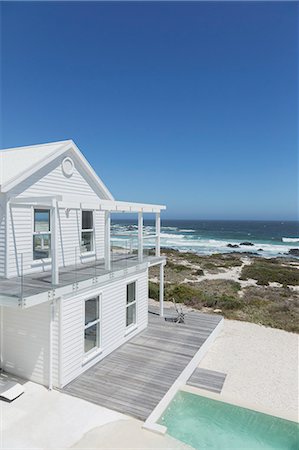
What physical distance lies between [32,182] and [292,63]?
45.7ft

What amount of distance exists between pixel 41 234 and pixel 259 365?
831cm

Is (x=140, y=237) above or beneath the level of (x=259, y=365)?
above

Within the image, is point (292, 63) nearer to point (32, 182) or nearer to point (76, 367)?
point (32, 182)

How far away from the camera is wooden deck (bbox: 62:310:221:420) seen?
21.4 feet

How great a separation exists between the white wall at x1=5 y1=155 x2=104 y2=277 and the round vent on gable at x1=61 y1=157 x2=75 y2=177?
0.48 ft

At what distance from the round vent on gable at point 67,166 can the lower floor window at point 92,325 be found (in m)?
4.50

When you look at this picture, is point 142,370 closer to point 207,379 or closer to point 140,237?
point 207,379

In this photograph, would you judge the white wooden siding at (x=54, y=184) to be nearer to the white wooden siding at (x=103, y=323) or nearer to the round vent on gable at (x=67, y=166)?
the round vent on gable at (x=67, y=166)

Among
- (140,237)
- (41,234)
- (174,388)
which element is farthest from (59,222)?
(174,388)

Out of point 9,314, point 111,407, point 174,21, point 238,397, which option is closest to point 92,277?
point 9,314

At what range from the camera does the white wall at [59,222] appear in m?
8.09

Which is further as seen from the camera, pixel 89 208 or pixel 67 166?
pixel 67 166

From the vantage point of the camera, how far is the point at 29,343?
7203 millimetres

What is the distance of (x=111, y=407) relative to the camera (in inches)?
246
